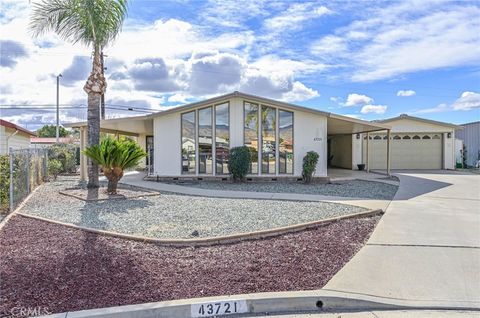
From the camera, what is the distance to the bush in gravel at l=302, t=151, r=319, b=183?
639 inches

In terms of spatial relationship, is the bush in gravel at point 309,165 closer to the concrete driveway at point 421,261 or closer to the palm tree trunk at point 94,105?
the concrete driveway at point 421,261

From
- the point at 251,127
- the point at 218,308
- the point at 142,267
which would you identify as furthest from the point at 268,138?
the point at 218,308

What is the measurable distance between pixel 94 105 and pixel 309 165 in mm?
8562

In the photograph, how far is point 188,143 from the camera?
17.1m

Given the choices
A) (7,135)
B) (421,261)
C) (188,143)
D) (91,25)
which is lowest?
(421,261)

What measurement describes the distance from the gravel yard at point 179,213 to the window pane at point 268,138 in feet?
19.4

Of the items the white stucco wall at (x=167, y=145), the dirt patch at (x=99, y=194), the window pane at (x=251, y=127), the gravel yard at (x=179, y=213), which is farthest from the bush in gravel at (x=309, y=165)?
the dirt patch at (x=99, y=194)

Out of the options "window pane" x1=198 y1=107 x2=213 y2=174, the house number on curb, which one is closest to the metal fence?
the house number on curb

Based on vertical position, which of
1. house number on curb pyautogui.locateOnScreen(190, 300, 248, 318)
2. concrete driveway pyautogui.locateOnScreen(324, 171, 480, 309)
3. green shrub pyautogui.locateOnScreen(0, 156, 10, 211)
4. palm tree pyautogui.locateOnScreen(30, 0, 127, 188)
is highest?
palm tree pyautogui.locateOnScreen(30, 0, 127, 188)

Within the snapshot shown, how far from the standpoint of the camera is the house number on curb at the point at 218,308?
419cm

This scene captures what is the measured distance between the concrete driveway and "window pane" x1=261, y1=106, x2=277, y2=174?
8111 mm

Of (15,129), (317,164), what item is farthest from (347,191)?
(15,129)

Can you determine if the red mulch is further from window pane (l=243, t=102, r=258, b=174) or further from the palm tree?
window pane (l=243, t=102, r=258, b=174)

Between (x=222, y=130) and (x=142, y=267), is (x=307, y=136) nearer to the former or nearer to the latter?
(x=222, y=130)
